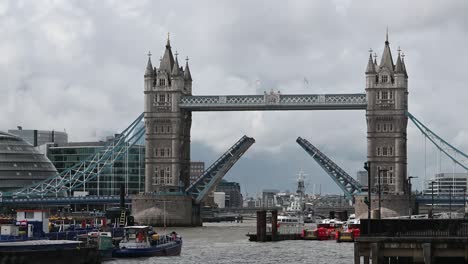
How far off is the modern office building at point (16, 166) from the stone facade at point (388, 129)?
5798cm

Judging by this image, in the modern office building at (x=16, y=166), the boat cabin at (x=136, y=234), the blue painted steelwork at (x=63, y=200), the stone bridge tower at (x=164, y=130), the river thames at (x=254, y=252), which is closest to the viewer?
the river thames at (x=254, y=252)

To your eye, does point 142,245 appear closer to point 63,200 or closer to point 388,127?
point 388,127

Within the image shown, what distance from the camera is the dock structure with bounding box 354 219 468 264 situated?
171 ft

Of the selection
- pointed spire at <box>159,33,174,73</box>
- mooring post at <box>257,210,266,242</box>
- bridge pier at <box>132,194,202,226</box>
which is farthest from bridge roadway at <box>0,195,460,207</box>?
mooring post at <box>257,210,266,242</box>

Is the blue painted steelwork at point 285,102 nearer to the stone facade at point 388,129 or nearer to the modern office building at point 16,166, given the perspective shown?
the stone facade at point 388,129

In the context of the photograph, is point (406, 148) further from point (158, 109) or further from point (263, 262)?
point (263, 262)

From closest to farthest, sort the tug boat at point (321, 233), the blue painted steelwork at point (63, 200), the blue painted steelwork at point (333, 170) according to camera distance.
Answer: the tug boat at point (321, 233) < the blue painted steelwork at point (333, 170) < the blue painted steelwork at point (63, 200)

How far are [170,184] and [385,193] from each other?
28373 mm

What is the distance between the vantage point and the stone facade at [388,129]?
154250 mm

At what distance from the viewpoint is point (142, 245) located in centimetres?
8106

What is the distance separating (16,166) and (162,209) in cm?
4121

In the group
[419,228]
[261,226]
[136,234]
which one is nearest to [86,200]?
[261,226]

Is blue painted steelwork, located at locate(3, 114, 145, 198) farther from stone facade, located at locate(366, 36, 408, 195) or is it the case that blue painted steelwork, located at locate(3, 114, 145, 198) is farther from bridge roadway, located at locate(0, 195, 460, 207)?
stone facade, located at locate(366, 36, 408, 195)

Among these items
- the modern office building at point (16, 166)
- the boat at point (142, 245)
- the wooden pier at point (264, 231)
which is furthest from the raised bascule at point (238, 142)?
the boat at point (142, 245)
